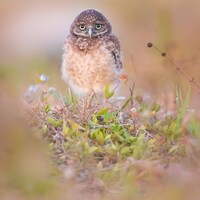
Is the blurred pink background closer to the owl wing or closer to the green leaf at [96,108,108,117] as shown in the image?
the owl wing

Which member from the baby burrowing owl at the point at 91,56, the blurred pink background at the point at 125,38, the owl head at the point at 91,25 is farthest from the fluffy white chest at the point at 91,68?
the blurred pink background at the point at 125,38

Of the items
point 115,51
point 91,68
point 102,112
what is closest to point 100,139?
point 102,112

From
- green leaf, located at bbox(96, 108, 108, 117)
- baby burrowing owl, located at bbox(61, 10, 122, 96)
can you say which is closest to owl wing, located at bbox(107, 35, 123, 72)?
baby burrowing owl, located at bbox(61, 10, 122, 96)

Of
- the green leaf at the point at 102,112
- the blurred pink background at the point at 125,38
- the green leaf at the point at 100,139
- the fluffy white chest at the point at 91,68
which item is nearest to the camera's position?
the green leaf at the point at 100,139

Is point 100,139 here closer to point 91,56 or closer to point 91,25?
point 91,56

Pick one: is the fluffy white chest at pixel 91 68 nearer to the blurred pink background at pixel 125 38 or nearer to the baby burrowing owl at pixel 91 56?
the baby burrowing owl at pixel 91 56

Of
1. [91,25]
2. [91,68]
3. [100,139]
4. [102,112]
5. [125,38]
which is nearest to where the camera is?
[100,139]

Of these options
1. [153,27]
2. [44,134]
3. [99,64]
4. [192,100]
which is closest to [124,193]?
[44,134]

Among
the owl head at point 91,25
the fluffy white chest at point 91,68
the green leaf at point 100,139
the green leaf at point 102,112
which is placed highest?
the owl head at point 91,25
